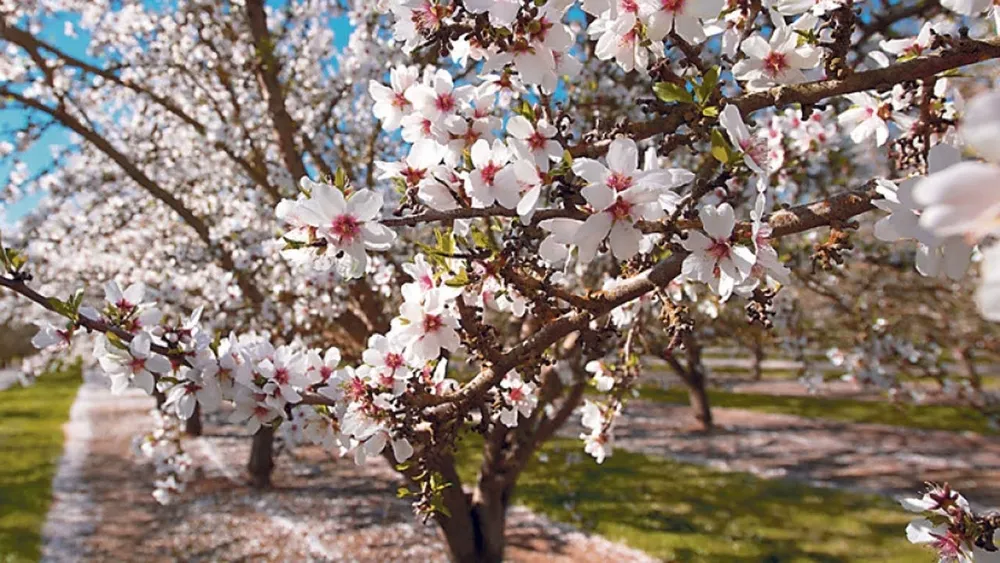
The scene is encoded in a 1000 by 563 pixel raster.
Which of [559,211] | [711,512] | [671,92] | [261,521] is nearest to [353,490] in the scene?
[261,521]

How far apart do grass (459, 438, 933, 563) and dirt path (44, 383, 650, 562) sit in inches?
22.3

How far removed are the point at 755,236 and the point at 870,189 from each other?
370mm

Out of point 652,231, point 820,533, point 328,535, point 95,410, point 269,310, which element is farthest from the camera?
point 95,410

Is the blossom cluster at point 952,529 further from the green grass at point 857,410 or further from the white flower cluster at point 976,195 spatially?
the green grass at point 857,410

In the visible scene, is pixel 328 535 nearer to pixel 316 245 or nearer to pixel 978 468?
pixel 316 245

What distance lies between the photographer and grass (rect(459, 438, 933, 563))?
7.34 m

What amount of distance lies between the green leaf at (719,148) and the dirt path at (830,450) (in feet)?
32.9

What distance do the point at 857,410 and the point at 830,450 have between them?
16.1 feet

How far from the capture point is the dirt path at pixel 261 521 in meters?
7.80

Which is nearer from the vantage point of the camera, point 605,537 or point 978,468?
point 605,537

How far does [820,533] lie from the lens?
7.86m

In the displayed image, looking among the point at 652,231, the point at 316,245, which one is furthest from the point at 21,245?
the point at 652,231

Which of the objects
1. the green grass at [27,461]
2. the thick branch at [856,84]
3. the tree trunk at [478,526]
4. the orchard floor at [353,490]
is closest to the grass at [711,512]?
the orchard floor at [353,490]

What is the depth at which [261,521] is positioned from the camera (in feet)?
29.4
